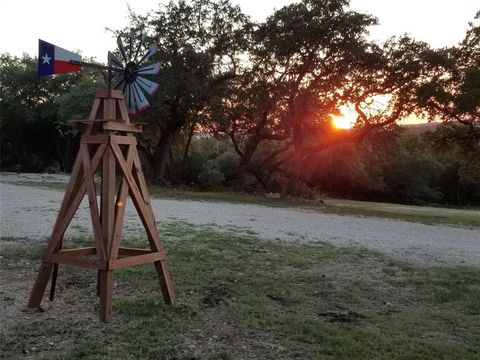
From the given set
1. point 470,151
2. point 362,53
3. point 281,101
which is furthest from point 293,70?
point 470,151

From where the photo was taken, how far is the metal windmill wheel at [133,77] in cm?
473

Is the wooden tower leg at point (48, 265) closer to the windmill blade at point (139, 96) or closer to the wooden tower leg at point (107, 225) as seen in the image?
the wooden tower leg at point (107, 225)

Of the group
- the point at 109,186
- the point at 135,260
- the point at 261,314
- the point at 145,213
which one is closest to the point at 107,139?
the point at 109,186

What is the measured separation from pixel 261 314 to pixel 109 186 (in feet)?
6.11

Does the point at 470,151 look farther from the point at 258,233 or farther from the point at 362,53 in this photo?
the point at 258,233

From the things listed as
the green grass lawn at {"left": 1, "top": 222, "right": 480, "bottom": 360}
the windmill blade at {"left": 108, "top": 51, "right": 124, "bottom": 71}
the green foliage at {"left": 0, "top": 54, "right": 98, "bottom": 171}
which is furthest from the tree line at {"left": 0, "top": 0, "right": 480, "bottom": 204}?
the windmill blade at {"left": 108, "top": 51, "right": 124, "bottom": 71}

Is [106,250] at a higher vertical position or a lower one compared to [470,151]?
lower

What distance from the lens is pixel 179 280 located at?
5707mm

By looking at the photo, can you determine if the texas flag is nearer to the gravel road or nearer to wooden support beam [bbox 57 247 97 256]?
wooden support beam [bbox 57 247 97 256]

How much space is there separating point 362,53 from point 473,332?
18.8 meters

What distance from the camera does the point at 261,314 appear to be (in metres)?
4.53

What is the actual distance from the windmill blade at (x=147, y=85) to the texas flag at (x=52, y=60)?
701 millimetres

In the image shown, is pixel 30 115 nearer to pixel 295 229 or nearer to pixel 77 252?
pixel 295 229

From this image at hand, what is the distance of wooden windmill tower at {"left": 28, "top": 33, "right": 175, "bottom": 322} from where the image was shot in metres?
4.25
